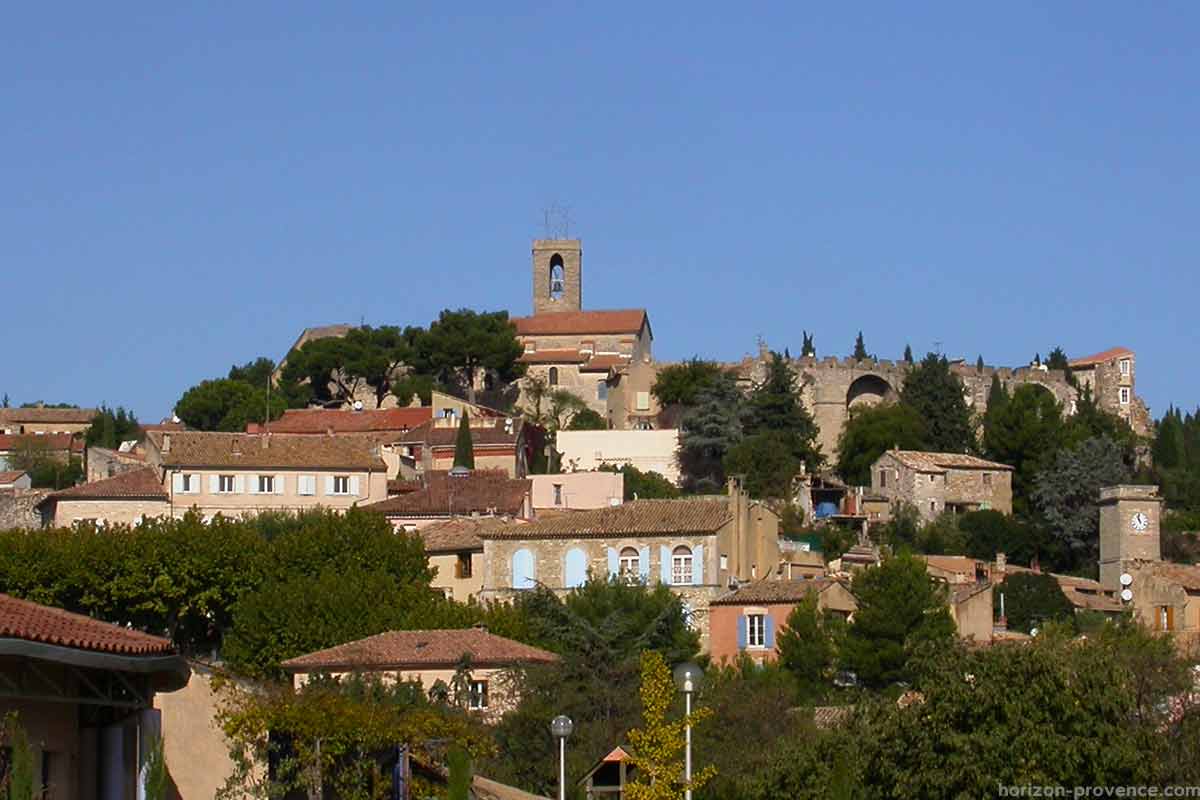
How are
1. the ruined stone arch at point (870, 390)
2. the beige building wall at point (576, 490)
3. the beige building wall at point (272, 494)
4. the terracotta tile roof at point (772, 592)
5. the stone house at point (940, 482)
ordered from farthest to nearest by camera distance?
the ruined stone arch at point (870, 390) → the stone house at point (940, 482) → the beige building wall at point (272, 494) → the beige building wall at point (576, 490) → the terracotta tile roof at point (772, 592)

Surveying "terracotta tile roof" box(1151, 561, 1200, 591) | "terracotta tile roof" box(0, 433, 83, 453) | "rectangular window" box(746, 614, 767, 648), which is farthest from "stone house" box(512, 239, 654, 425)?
"rectangular window" box(746, 614, 767, 648)

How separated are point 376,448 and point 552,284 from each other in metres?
44.5

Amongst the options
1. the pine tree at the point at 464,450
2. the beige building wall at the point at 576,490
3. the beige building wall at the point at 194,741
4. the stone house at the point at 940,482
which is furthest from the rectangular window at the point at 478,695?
the stone house at the point at 940,482

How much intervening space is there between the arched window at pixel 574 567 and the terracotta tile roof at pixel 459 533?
2.71 m

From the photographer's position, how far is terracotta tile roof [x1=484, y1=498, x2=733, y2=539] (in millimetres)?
55844

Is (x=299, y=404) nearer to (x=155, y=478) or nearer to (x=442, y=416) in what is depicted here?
(x=442, y=416)

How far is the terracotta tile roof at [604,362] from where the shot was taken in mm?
100125

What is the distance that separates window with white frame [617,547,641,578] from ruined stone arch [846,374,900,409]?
41.8 meters

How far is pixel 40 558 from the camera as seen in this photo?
55125mm

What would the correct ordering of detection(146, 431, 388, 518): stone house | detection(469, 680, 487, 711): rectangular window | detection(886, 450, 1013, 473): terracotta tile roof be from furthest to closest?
detection(886, 450, 1013, 473): terracotta tile roof → detection(146, 431, 388, 518): stone house → detection(469, 680, 487, 711): rectangular window

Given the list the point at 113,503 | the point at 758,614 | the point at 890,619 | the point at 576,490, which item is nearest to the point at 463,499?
the point at 576,490

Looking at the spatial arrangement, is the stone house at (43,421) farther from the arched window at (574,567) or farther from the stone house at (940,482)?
the arched window at (574,567)

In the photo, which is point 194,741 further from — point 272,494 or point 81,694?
point 272,494

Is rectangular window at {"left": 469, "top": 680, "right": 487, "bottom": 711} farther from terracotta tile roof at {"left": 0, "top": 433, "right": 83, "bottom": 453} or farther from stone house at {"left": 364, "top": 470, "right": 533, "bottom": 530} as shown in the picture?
terracotta tile roof at {"left": 0, "top": 433, "right": 83, "bottom": 453}
